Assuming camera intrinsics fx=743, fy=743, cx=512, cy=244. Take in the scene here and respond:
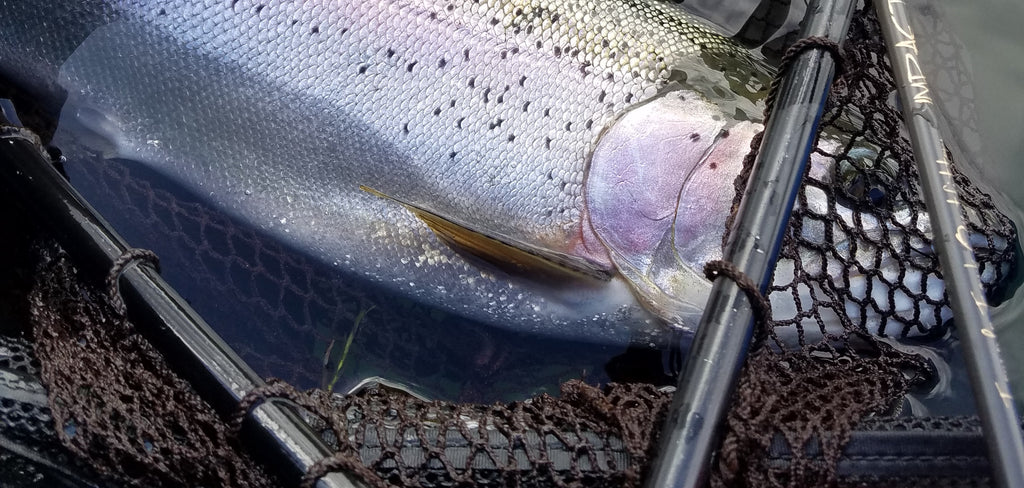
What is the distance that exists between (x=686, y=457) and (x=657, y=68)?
127cm

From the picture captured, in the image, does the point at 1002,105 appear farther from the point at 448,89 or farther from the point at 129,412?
the point at 129,412

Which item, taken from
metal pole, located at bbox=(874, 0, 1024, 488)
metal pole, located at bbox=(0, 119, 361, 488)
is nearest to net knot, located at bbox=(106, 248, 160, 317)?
metal pole, located at bbox=(0, 119, 361, 488)

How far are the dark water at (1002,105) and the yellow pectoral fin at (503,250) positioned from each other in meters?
0.95

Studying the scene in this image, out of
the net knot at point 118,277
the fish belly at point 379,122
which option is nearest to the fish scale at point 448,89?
the fish belly at point 379,122

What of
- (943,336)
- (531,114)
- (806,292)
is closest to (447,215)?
(531,114)

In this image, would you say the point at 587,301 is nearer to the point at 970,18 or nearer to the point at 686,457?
→ the point at 686,457

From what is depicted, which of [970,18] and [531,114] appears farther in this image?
[970,18]

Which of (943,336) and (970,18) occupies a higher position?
(970,18)

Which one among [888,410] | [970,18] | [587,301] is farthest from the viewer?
[970,18]

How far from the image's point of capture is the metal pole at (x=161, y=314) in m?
0.98

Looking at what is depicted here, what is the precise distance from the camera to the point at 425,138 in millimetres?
1850

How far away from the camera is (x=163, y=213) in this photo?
1.91 meters

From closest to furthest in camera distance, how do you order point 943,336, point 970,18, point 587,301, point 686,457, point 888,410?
point 686,457 < point 888,410 < point 943,336 < point 587,301 < point 970,18

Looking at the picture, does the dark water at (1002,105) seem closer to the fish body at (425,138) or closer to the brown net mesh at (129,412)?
the fish body at (425,138)
